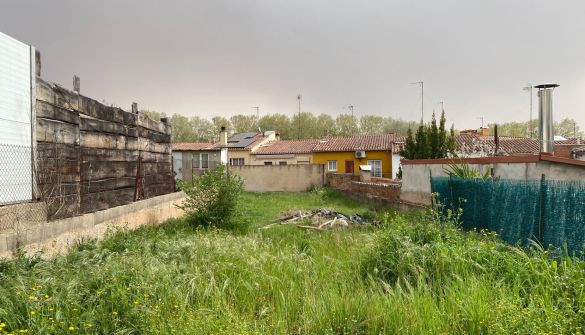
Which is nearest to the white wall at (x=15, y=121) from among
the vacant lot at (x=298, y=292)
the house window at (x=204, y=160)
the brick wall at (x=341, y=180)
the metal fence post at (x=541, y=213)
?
the vacant lot at (x=298, y=292)

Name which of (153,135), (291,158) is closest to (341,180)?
(153,135)

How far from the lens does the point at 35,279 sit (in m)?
4.31

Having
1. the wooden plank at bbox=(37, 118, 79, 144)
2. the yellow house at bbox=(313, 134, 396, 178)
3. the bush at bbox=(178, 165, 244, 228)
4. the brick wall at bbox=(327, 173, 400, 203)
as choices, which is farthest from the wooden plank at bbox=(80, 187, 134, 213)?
the yellow house at bbox=(313, 134, 396, 178)

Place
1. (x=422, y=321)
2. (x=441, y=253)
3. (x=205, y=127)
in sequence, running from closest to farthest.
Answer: (x=422, y=321) → (x=441, y=253) → (x=205, y=127)

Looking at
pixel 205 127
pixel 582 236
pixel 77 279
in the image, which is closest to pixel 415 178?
pixel 582 236

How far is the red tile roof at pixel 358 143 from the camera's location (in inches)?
1394

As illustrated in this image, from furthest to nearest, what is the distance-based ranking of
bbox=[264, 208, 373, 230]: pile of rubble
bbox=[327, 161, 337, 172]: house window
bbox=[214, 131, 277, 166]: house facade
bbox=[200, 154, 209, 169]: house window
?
1. bbox=[214, 131, 277, 166]: house facade
2. bbox=[327, 161, 337, 172]: house window
3. bbox=[200, 154, 209, 169]: house window
4. bbox=[264, 208, 373, 230]: pile of rubble

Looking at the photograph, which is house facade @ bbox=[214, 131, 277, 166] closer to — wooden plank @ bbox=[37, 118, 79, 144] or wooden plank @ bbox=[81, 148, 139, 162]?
wooden plank @ bbox=[81, 148, 139, 162]

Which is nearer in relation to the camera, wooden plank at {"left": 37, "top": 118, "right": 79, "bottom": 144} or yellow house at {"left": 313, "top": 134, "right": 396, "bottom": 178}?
wooden plank at {"left": 37, "top": 118, "right": 79, "bottom": 144}

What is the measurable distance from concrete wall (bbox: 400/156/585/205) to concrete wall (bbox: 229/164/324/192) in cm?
1133

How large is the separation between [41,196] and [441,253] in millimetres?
6115

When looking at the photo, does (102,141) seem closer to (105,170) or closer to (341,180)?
(105,170)

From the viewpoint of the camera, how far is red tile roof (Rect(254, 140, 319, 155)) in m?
37.8

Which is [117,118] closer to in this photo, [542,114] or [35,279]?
[35,279]
